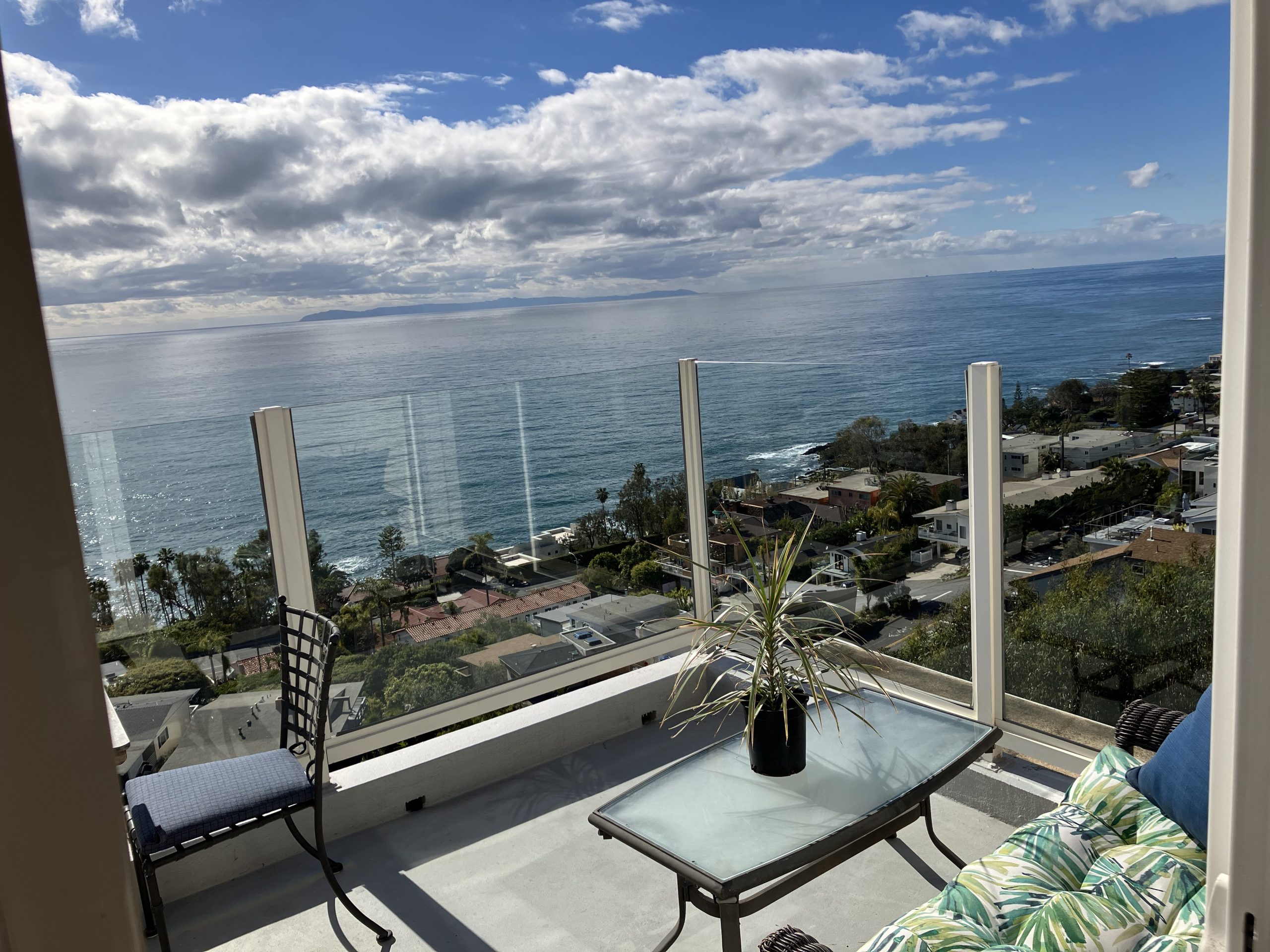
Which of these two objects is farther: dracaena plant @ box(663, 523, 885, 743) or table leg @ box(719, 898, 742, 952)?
dracaena plant @ box(663, 523, 885, 743)

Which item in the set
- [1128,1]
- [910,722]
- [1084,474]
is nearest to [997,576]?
[1084,474]

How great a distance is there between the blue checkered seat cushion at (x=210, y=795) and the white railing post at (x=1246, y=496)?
7.61 feet

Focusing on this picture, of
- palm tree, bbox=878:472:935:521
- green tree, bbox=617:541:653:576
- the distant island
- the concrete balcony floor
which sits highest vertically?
the distant island

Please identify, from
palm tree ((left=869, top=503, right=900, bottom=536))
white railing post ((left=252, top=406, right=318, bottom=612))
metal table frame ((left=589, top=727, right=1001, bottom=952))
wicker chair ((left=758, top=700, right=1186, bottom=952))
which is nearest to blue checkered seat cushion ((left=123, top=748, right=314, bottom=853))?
white railing post ((left=252, top=406, right=318, bottom=612))

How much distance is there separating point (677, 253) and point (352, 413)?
28.8m

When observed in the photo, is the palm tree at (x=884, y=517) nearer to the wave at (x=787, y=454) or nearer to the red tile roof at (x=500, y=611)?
the wave at (x=787, y=454)

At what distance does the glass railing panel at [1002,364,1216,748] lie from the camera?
2.64 metres

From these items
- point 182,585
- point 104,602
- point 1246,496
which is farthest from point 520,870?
point 1246,496

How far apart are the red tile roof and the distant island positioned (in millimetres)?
26165

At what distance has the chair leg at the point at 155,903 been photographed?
89.9 inches

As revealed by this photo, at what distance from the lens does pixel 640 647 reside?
4.16 meters

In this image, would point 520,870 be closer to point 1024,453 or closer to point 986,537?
point 986,537

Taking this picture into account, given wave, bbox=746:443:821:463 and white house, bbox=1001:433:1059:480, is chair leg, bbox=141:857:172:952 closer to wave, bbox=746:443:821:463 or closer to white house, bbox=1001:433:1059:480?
wave, bbox=746:443:821:463

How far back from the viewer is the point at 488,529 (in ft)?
12.0
